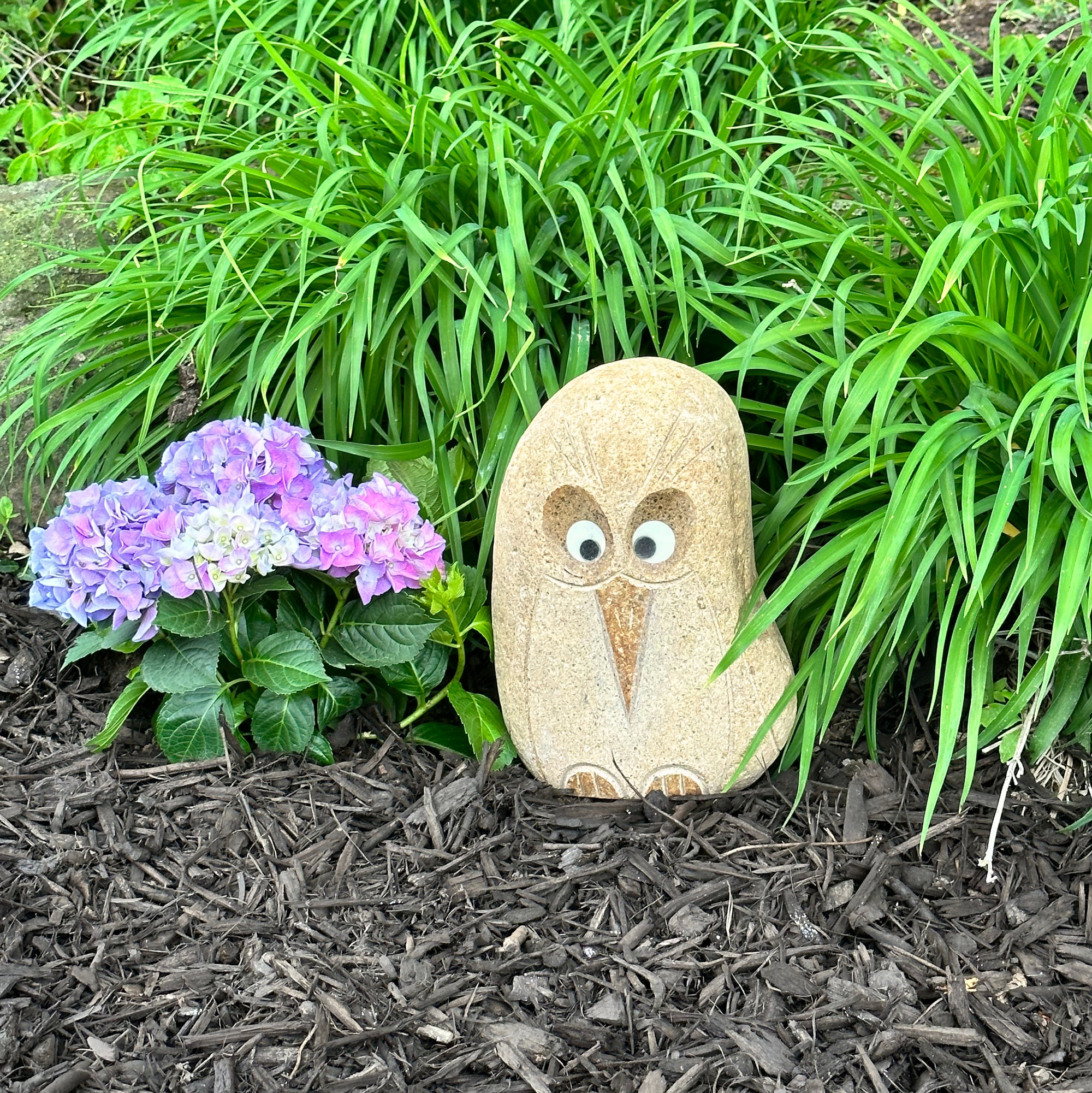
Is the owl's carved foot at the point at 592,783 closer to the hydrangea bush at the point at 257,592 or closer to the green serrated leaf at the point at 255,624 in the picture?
the hydrangea bush at the point at 257,592

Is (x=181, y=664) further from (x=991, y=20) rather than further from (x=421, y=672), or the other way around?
(x=991, y=20)

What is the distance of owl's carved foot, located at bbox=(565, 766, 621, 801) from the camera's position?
1.76m

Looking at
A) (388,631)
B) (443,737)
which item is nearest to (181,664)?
(388,631)

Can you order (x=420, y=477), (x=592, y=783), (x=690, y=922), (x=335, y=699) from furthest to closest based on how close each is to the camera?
(x=420, y=477)
(x=335, y=699)
(x=592, y=783)
(x=690, y=922)

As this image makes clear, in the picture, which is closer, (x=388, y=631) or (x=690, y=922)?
(x=690, y=922)

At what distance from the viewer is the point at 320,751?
185 cm

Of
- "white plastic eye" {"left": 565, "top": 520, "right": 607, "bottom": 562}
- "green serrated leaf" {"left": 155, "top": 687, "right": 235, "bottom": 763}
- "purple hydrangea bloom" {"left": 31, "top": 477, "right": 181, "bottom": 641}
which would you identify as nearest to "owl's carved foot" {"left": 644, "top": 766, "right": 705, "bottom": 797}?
"white plastic eye" {"left": 565, "top": 520, "right": 607, "bottom": 562}

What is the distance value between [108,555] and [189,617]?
0.52 feet

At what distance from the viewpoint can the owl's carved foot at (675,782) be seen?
1745 mm

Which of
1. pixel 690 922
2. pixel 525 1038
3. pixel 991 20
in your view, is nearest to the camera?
pixel 525 1038

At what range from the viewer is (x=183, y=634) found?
1.79m

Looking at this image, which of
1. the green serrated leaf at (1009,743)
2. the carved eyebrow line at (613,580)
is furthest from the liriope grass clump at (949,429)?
the carved eyebrow line at (613,580)

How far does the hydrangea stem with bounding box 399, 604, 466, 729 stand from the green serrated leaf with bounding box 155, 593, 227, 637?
14.1 inches

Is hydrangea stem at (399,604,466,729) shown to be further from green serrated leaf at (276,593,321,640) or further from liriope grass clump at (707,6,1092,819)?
liriope grass clump at (707,6,1092,819)
